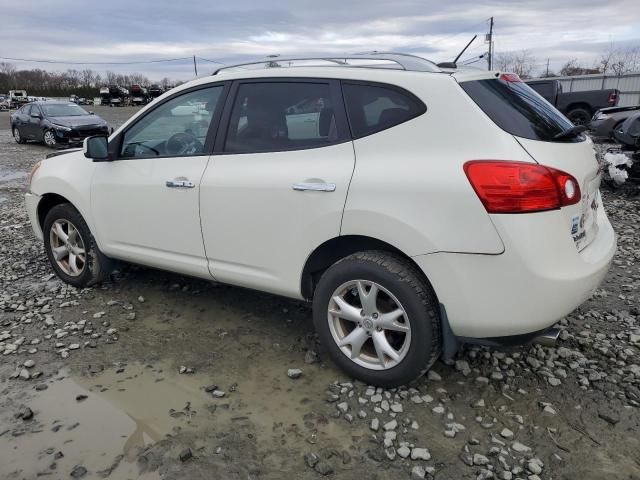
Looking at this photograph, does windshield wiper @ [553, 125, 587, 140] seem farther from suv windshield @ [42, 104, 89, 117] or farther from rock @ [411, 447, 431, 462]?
suv windshield @ [42, 104, 89, 117]

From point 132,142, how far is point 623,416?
3718mm

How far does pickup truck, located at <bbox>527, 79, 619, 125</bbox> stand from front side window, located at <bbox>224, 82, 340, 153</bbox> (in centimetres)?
1969

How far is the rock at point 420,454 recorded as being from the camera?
2547mm

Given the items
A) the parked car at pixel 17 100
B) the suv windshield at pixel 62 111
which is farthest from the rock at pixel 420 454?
the parked car at pixel 17 100

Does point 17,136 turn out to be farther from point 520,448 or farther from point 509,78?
point 520,448

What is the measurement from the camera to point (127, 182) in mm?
3992

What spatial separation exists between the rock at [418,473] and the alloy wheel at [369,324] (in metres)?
0.60

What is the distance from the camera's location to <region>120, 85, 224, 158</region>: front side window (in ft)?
12.0

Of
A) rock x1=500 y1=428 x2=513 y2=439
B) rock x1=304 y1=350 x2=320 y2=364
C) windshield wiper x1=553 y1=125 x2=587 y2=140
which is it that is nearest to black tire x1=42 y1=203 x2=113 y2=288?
rock x1=304 y1=350 x2=320 y2=364

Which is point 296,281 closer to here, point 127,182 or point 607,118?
point 127,182

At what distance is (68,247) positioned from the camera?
468 centimetres

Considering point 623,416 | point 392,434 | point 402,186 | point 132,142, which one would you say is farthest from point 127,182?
point 623,416

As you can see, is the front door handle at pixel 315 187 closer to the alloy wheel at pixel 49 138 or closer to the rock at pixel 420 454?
the rock at pixel 420 454

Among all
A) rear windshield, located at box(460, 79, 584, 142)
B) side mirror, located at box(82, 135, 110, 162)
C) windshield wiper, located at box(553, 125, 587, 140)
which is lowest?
side mirror, located at box(82, 135, 110, 162)
